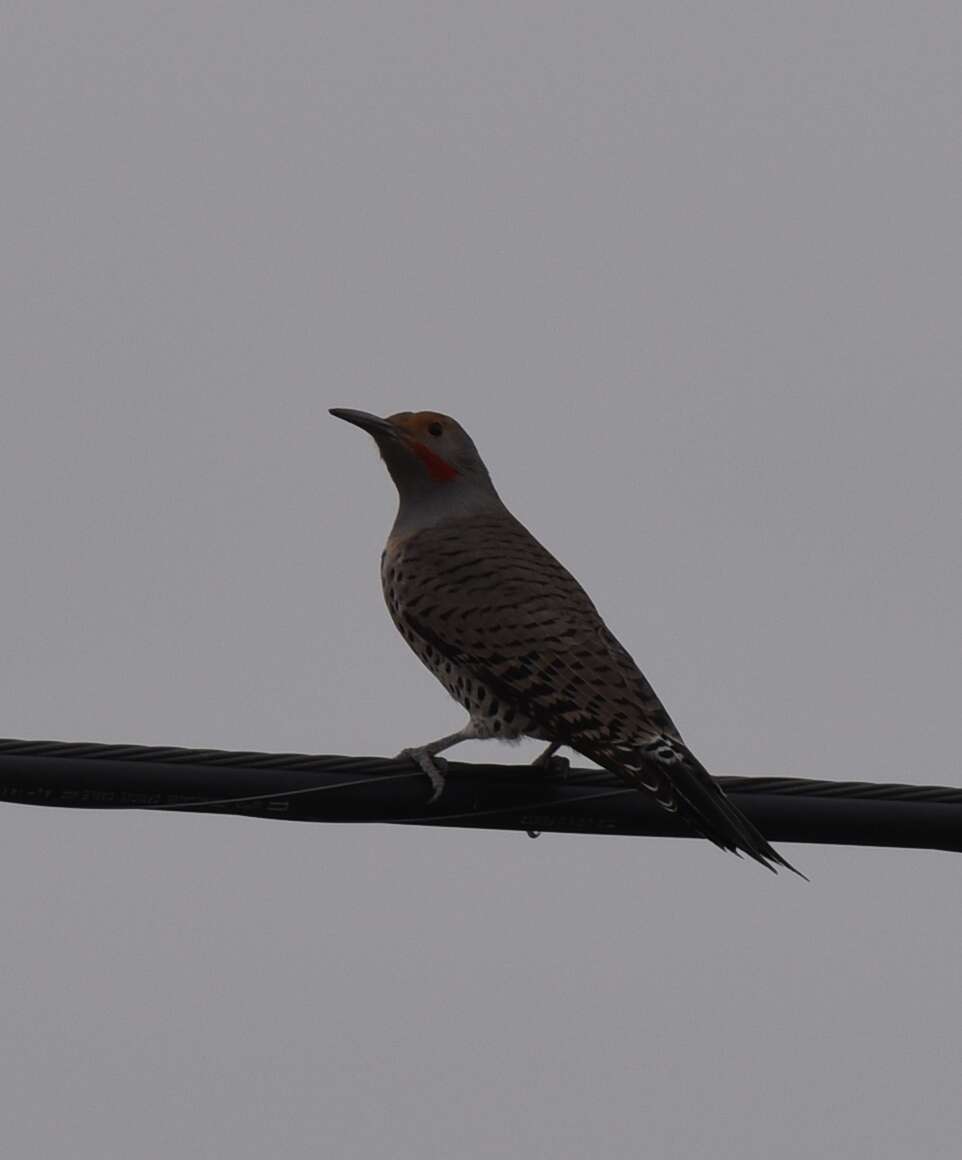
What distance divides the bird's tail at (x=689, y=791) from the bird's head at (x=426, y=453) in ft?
7.43

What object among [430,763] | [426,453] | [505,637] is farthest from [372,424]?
[430,763]

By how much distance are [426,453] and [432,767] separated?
2.77 m

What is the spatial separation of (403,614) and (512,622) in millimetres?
580

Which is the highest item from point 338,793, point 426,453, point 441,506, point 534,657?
point 426,453

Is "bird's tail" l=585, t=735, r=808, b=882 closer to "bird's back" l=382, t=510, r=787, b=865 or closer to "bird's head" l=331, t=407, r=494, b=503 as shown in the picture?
"bird's back" l=382, t=510, r=787, b=865

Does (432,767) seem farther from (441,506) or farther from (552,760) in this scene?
(441,506)

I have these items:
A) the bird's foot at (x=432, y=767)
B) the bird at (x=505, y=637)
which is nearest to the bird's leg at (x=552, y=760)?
the bird at (x=505, y=637)

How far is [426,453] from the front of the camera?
27.5 ft

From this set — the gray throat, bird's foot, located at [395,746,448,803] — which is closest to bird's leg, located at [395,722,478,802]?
bird's foot, located at [395,746,448,803]

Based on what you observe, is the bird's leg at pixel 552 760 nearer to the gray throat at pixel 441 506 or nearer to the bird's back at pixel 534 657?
the bird's back at pixel 534 657

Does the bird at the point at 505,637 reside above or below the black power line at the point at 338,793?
above

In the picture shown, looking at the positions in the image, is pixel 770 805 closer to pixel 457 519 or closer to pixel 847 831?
pixel 847 831

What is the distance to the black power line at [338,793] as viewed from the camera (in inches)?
207

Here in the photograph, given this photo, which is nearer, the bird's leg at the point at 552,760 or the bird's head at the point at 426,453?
the bird's leg at the point at 552,760
